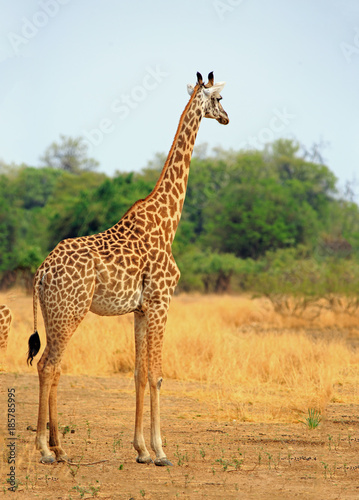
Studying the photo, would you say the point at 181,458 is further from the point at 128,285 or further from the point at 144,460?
the point at 128,285

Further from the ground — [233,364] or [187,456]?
[233,364]

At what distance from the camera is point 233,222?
122 ft

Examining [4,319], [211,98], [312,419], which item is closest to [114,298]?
[4,319]

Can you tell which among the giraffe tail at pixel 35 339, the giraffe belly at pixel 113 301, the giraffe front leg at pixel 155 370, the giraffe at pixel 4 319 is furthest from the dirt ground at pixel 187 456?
the giraffe belly at pixel 113 301

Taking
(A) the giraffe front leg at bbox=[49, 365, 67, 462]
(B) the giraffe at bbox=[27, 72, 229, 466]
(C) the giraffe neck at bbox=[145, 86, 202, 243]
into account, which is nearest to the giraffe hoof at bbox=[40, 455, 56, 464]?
(B) the giraffe at bbox=[27, 72, 229, 466]

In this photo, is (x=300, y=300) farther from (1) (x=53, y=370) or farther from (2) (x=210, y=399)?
(1) (x=53, y=370)

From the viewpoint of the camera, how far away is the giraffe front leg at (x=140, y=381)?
634cm

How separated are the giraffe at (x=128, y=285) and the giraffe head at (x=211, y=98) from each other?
0.32ft

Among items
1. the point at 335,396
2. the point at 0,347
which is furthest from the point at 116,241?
the point at 335,396

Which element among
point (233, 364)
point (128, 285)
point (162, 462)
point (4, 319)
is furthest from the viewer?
point (233, 364)

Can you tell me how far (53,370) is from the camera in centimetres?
602

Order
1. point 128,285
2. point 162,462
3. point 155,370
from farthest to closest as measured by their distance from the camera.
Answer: point 155,370, point 128,285, point 162,462

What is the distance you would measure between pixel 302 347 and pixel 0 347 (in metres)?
7.46

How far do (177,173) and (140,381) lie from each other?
200 cm
